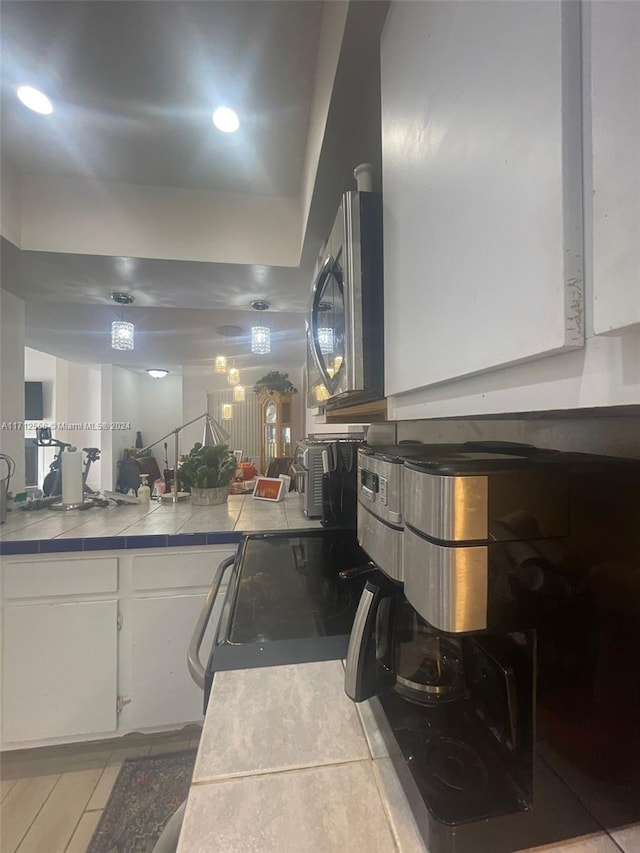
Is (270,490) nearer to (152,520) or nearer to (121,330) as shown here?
(152,520)

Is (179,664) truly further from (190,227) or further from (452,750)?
(190,227)

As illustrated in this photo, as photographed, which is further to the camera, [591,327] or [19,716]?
[19,716]

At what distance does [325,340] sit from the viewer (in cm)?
96

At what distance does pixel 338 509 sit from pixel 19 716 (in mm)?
1481

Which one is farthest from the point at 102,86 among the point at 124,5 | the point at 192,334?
the point at 192,334

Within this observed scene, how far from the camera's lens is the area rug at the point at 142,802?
1143mm

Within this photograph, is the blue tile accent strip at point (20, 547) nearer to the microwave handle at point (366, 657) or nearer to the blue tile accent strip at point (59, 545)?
the blue tile accent strip at point (59, 545)

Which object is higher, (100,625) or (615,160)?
(615,160)

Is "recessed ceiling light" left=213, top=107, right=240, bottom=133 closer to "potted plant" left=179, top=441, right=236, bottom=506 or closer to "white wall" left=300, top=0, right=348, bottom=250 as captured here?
"white wall" left=300, top=0, right=348, bottom=250

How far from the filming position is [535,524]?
0.36 m

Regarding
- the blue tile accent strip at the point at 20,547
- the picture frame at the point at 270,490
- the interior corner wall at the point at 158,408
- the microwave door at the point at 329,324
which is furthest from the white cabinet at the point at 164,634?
the interior corner wall at the point at 158,408

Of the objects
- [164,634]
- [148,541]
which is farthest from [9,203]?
[164,634]

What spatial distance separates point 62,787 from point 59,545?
890mm

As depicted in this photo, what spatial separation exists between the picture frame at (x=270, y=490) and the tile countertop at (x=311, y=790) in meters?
1.40
